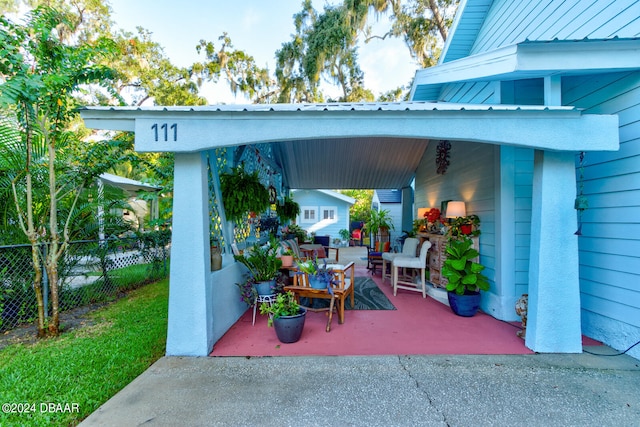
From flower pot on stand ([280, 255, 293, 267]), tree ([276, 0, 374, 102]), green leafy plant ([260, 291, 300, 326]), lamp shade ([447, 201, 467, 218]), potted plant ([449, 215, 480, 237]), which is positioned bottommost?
green leafy plant ([260, 291, 300, 326])

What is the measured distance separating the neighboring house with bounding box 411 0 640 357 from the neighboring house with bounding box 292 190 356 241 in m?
11.1

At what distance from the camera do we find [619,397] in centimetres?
244

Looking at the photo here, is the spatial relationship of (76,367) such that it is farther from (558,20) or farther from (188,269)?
(558,20)

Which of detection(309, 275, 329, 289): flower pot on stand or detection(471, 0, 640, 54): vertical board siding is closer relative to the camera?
detection(471, 0, 640, 54): vertical board siding

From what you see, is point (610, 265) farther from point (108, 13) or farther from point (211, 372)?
point (108, 13)

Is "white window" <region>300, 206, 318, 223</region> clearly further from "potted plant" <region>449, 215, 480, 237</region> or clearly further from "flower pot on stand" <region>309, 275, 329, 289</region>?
"flower pot on stand" <region>309, 275, 329, 289</region>

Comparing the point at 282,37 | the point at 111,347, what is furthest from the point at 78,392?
the point at 282,37

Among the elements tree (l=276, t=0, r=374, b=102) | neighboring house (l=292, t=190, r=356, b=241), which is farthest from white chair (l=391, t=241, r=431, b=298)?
neighboring house (l=292, t=190, r=356, b=241)

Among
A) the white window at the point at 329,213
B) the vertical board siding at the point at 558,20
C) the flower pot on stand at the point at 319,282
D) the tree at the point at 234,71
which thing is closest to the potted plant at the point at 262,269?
the flower pot on stand at the point at 319,282

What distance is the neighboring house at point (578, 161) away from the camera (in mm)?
3066

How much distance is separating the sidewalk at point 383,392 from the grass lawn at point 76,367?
0.21 m

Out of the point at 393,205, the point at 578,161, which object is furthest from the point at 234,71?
the point at 578,161

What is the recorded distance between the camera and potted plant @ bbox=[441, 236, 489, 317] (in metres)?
Answer: 4.21

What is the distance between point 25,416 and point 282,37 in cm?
1549
